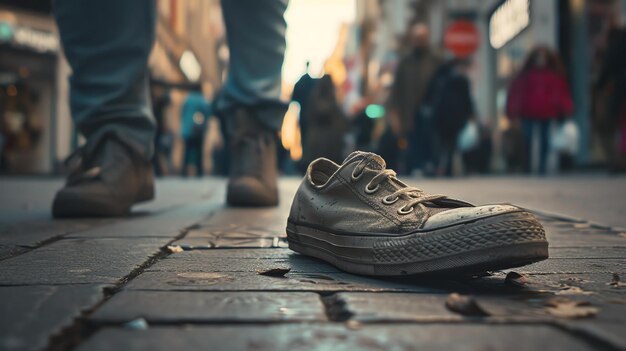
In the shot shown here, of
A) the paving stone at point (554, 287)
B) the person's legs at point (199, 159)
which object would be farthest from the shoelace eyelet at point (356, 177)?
the person's legs at point (199, 159)

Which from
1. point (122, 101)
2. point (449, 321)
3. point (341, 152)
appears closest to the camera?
point (449, 321)

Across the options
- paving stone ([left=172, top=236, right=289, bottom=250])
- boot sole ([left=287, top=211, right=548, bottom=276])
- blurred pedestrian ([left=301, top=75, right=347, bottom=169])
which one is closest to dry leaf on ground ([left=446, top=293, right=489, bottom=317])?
boot sole ([left=287, top=211, right=548, bottom=276])

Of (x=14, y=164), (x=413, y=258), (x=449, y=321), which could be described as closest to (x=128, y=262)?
(x=413, y=258)

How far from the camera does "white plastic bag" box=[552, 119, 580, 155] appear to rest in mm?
10578

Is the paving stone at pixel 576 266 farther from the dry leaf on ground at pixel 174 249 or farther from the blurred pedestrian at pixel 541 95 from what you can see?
the blurred pedestrian at pixel 541 95

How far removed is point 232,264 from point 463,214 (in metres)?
0.57

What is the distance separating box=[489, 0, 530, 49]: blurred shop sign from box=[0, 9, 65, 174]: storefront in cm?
1171

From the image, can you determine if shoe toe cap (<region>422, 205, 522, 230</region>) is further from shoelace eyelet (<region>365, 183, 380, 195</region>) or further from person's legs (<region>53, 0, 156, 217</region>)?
person's legs (<region>53, 0, 156, 217</region>)

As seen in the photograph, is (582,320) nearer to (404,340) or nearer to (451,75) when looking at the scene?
(404,340)

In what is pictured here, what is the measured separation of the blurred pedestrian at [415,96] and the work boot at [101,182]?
7979 millimetres

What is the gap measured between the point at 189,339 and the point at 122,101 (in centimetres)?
213

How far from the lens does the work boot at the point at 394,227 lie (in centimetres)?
136

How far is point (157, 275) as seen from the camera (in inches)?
58.1

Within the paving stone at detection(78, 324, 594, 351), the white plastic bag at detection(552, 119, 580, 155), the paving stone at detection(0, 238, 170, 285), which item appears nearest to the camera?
the paving stone at detection(78, 324, 594, 351)
